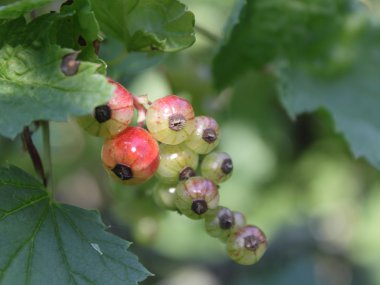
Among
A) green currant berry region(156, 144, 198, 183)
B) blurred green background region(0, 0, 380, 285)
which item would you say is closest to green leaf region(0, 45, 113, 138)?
green currant berry region(156, 144, 198, 183)

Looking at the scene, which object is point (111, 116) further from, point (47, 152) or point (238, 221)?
point (238, 221)

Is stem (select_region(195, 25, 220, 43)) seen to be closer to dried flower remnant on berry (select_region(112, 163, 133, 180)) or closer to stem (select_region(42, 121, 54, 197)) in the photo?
stem (select_region(42, 121, 54, 197))

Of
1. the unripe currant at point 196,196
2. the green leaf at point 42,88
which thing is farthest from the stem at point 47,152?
the unripe currant at point 196,196

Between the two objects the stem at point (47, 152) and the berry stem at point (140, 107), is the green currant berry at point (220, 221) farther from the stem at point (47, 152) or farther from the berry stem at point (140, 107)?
the stem at point (47, 152)

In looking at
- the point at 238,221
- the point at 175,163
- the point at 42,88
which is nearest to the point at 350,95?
the point at 238,221

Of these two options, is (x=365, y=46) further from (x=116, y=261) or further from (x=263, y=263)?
(x=116, y=261)

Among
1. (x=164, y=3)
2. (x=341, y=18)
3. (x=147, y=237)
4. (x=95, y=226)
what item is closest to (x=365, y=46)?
(x=341, y=18)
